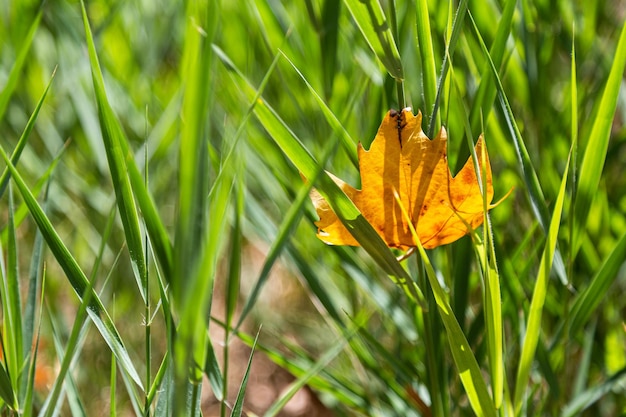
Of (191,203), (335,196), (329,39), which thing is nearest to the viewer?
(191,203)

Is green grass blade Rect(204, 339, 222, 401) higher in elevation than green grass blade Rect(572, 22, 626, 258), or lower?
lower

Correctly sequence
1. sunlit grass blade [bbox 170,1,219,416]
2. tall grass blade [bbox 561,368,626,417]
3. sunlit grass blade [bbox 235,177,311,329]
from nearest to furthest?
sunlit grass blade [bbox 170,1,219,416], sunlit grass blade [bbox 235,177,311,329], tall grass blade [bbox 561,368,626,417]

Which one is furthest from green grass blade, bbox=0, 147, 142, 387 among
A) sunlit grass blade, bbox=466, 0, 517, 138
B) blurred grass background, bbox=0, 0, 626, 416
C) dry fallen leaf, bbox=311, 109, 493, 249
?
sunlit grass blade, bbox=466, 0, 517, 138

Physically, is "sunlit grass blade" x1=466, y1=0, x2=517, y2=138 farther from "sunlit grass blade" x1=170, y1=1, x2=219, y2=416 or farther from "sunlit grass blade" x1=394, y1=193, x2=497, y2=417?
"sunlit grass blade" x1=170, y1=1, x2=219, y2=416

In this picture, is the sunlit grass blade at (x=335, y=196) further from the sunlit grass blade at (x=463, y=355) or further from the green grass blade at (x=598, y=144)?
the green grass blade at (x=598, y=144)

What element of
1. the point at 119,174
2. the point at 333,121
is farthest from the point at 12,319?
the point at 333,121

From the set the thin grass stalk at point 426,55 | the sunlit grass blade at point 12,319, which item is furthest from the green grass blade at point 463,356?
the sunlit grass blade at point 12,319

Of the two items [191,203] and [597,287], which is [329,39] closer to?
[597,287]

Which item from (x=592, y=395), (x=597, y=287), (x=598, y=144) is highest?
(x=598, y=144)
